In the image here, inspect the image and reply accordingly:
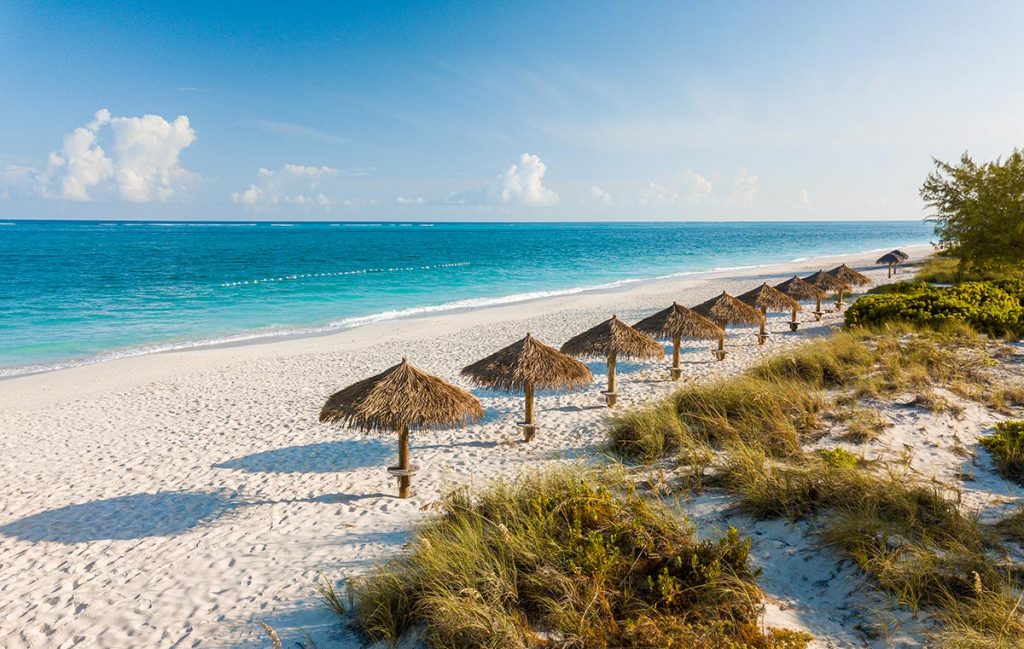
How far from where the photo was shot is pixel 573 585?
12.9 ft

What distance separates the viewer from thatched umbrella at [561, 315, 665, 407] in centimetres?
1027

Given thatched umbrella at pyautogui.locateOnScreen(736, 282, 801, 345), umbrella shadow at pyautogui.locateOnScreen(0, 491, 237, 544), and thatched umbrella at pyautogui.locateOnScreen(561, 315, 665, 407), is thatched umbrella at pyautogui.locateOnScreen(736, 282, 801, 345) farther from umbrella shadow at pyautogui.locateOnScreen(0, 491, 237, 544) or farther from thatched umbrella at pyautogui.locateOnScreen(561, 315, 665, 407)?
umbrella shadow at pyautogui.locateOnScreen(0, 491, 237, 544)

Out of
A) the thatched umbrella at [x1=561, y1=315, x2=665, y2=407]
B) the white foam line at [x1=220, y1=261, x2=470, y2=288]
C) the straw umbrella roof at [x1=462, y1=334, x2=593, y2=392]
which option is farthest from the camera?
the white foam line at [x1=220, y1=261, x2=470, y2=288]

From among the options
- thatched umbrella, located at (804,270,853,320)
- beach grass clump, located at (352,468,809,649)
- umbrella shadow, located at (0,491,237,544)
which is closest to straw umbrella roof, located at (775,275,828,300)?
thatched umbrella, located at (804,270,853,320)

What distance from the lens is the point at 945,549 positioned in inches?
169

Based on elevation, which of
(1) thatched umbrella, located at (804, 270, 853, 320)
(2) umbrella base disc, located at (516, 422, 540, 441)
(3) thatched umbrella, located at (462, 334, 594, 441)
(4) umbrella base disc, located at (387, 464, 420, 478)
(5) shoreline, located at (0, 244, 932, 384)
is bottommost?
(5) shoreline, located at (0, 244, 932, 384)

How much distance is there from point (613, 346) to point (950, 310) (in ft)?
27.7

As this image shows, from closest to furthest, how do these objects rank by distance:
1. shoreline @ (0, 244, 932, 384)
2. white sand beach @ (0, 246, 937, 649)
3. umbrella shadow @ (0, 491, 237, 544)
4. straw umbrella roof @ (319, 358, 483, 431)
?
1. white sand beach @ (0, 246, 937, 649)
2. umbrella shadow @ (0, 491, 237, 544)
3. straw umbrella roof @ (319, 358, 483, 431)
4. shoreline @ (0, 244, 932, 384)

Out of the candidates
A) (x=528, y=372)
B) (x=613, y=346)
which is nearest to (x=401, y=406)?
(x=528, y=372)

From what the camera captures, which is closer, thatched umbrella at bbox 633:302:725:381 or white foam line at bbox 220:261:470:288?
thatched umbrella at bbox 633:302:725:381

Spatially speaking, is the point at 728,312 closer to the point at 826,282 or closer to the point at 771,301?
the point at 771,301

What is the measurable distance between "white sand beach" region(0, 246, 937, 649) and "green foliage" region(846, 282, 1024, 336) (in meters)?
1.90

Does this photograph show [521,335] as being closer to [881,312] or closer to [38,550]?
[881,312]

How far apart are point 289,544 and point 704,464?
15.4 ft
